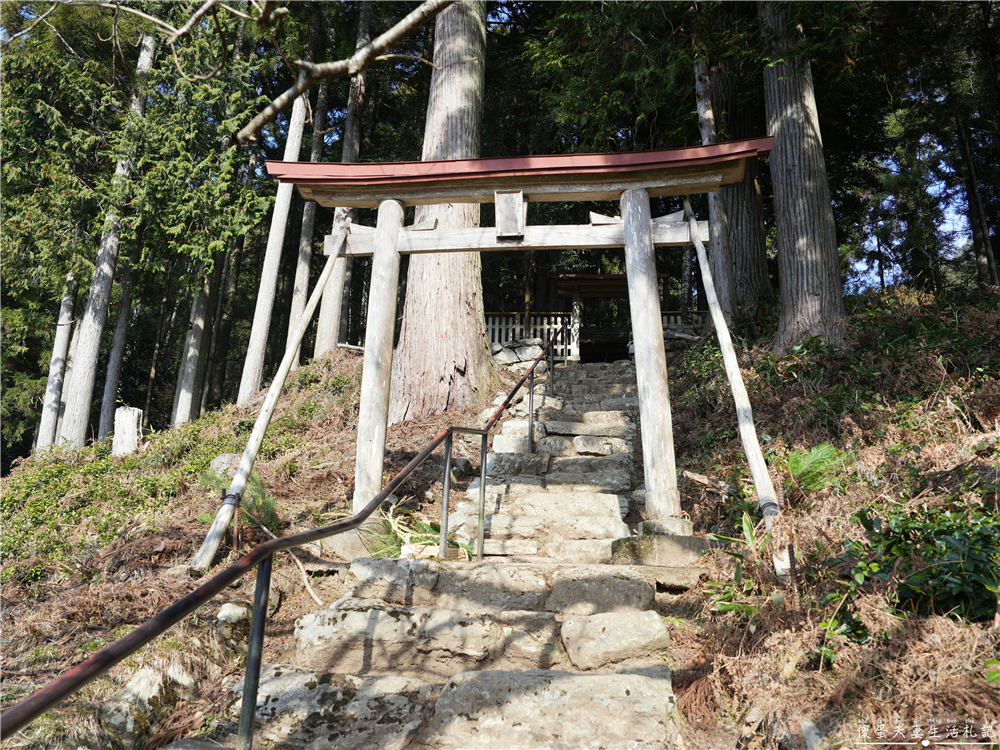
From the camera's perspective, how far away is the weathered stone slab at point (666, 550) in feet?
13.6

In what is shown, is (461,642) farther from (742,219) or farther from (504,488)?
(742,219)

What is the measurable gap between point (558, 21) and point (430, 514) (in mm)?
8735

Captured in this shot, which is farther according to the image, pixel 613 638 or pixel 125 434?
pixel 125 434

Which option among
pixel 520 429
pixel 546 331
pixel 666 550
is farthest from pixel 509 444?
pixel 546 331

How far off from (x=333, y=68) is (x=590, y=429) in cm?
517

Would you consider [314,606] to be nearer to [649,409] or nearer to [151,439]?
[649,409]

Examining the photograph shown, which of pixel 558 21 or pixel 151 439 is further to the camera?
pixel 558 21

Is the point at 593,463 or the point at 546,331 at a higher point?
the point at 546,331

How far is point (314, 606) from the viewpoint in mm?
4020

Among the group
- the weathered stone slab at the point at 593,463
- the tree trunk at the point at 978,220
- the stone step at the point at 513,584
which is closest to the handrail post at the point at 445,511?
the stone step at the point at 513,584

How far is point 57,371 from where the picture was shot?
1352cm

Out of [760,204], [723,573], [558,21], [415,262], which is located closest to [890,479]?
[723,573]

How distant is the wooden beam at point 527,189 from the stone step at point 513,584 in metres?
2.95

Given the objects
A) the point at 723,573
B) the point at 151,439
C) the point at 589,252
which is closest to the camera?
the point at 723,573
